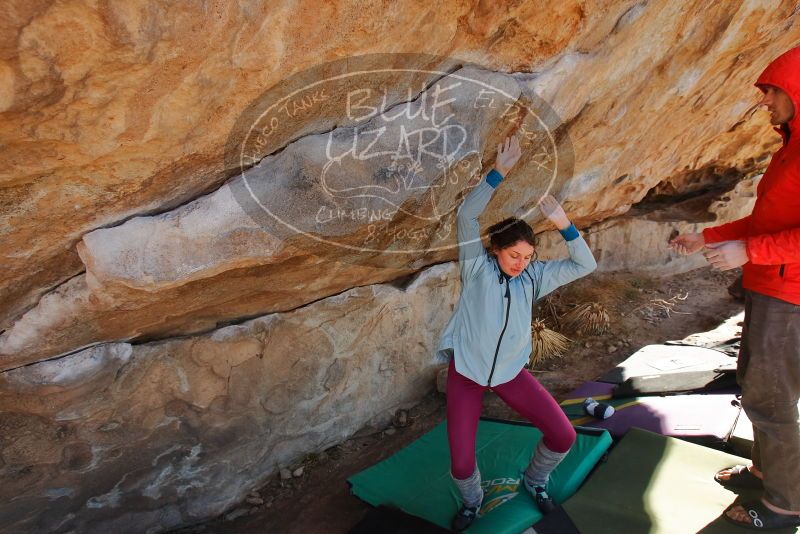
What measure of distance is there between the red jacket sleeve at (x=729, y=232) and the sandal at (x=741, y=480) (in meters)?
1.11

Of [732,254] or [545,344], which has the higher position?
[732,254]

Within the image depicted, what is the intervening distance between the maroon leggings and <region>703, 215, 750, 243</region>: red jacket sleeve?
0.99 m

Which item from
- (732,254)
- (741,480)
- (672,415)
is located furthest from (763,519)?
(732,254)

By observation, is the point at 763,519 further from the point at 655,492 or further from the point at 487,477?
the point at 487,477

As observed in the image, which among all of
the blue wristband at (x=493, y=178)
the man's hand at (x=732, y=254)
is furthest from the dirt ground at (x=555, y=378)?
the man's hand at (x=732, y=254)

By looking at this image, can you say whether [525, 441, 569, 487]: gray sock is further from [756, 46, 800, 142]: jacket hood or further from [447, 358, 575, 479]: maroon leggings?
[756, 46, 800, 142]: jacket hood

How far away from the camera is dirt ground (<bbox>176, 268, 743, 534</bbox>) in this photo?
3.12 m

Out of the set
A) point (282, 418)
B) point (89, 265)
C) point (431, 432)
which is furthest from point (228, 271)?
point (431, 432)

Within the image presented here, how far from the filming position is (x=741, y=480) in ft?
8.78

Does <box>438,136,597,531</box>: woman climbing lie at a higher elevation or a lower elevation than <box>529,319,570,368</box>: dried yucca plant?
higher

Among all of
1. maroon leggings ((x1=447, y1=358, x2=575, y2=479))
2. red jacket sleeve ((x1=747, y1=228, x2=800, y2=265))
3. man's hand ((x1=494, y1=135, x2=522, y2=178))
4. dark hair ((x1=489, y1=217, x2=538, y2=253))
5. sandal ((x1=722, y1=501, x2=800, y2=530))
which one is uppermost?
man's hand ((x1=494, y1=135, x2=522, y2=178))

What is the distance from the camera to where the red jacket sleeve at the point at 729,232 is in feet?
7.92

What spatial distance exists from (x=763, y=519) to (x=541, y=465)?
90 centimetres

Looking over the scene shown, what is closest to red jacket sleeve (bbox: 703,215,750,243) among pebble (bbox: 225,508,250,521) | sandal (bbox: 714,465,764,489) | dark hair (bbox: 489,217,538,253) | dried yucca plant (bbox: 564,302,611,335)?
dark hair (bbox: 489,217,538,253)
